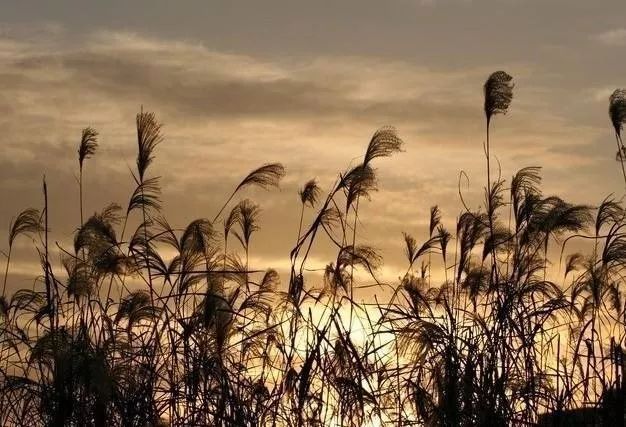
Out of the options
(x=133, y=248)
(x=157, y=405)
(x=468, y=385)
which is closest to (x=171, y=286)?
(x=133, y=248)

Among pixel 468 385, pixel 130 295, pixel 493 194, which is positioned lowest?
pixel 468 385

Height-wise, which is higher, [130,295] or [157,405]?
[130,295]

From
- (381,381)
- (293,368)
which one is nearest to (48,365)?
(293,368)

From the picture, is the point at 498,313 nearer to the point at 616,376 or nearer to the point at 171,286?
the point at 616,376

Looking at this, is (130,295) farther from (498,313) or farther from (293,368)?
(498,313)

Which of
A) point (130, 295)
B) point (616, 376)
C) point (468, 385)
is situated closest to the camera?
point (468, 385)

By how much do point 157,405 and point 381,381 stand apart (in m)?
1.30

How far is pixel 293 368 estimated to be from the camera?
21.6 ft

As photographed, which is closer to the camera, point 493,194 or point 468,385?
point 468,385

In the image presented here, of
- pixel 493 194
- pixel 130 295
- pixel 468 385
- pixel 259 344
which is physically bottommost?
pixel 468 385

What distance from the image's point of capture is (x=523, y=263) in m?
7.28

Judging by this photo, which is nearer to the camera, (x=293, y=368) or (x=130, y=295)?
(x=293, y=368)

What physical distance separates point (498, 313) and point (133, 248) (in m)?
2.13

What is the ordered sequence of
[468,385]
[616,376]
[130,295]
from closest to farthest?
[468,385] < [616,376] < [130,295]
